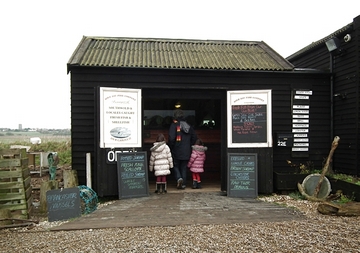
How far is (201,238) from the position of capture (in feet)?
14.3

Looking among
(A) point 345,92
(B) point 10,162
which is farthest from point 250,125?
(B) point 10,162

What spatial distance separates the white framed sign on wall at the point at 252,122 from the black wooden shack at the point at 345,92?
82.2 inches

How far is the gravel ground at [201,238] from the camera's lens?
4023 mm

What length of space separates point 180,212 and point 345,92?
5496 mm

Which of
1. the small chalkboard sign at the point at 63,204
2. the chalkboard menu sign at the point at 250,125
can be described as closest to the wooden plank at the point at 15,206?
the small chalkboard sign at the point at 63,204

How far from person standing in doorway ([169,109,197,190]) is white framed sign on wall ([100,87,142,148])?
1.05 metres

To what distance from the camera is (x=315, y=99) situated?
861cm

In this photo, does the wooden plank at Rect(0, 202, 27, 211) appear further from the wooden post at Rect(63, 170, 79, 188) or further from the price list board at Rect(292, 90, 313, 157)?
the price list board at Rect(292, 90, 313, 157)

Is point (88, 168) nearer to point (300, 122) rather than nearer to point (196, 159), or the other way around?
point (196, 159)

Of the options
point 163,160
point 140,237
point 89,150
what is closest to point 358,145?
point 163,160

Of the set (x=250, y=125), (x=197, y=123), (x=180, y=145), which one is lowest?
(x=180, y=145)

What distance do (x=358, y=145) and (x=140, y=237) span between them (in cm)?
608

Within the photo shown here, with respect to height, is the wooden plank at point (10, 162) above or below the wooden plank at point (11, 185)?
above

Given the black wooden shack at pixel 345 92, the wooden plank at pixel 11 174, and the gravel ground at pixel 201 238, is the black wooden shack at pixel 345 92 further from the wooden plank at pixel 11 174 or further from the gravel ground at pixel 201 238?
the wooden plank at pixel 11 174
